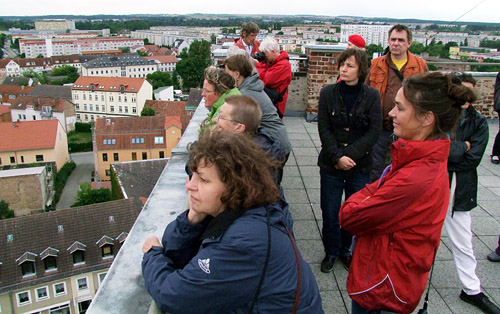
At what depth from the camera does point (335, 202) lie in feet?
10.4

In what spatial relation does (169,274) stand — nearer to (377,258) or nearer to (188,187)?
(188,187)

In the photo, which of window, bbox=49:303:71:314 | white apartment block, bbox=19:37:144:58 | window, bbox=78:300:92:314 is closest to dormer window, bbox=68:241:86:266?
window, bbox=78:300:92:314

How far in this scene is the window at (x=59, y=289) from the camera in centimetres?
1738

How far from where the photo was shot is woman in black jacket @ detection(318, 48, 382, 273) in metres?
3.04

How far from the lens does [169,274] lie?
1517 mm

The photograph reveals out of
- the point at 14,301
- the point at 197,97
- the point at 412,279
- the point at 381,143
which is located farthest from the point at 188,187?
the point at 197,97

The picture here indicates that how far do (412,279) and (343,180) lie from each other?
1.31 metres

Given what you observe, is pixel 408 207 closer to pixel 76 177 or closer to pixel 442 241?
pixel 442 241

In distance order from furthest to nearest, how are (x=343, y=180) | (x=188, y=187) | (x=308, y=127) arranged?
1. (x=308, y=127)
2. (x=343, y=180)
3. (x=188, y=187)

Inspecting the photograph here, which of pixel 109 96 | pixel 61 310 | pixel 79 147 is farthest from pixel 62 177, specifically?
pixel 109 96

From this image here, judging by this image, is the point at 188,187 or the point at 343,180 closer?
the point at 188,187

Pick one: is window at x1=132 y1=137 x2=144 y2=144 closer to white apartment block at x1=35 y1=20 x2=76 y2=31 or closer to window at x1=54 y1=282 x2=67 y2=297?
window at x1=54 y1=282 x2=67 y2=297

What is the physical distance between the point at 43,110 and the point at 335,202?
49.9m

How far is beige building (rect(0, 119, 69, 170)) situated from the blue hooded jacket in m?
35.6
